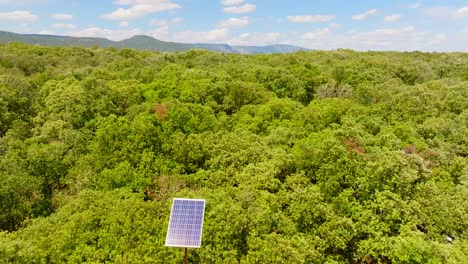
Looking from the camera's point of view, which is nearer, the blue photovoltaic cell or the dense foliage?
the blue photovoltaic cell

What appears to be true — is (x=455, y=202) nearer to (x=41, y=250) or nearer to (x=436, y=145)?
(x=436, y=145)

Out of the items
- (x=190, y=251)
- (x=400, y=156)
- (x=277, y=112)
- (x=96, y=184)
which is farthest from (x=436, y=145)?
(x=96, y=184)

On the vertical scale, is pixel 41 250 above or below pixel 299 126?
below

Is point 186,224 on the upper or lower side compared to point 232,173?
upper

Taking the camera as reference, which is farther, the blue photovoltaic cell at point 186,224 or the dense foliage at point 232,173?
the dense foliage at point 232,173
